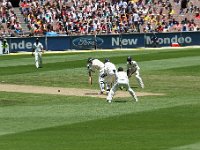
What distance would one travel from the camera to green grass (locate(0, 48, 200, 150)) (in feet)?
65.9

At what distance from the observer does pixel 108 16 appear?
74.8 m

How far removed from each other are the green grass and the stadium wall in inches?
729

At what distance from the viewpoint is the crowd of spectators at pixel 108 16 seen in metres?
71.6

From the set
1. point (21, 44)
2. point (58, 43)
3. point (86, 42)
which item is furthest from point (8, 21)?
point (86, 42)

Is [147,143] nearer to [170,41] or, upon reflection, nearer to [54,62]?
[54,62]

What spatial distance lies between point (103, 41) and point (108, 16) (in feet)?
22.7

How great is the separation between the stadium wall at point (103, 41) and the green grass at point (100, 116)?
60.8 ft

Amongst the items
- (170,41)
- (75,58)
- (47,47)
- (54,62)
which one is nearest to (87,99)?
(54,62)

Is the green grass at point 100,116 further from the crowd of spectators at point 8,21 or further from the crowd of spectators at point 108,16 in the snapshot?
the crowd of spectators at point 108,16

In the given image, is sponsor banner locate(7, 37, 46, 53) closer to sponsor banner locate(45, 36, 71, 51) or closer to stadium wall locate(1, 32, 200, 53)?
stadium wall locate(1, 32, 200, 53)

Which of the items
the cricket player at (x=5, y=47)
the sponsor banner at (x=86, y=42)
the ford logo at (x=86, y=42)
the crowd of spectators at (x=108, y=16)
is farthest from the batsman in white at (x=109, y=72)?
the crowd of spectators at (x=108, y=16)

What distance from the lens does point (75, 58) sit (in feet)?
188

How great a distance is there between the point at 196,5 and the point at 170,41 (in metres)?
9.75

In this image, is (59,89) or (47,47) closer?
(59,89)
